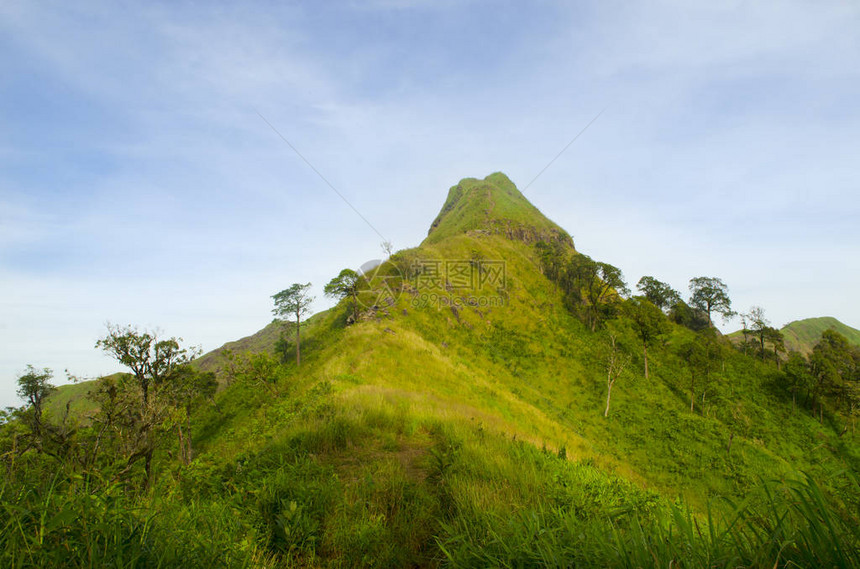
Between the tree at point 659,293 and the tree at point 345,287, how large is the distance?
6876cm

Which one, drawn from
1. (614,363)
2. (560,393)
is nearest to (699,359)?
(614,363)

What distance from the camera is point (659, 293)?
235 ft

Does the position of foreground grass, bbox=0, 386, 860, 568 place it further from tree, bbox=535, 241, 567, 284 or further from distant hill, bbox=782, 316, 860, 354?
distant hill, bbox=782, 316, 860, 354

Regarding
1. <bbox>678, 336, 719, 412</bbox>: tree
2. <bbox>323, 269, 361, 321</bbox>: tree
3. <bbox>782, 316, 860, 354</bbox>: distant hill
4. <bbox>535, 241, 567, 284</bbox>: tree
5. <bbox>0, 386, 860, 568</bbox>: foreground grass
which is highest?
<bbox>535, 241, 567, 284</bbox>: tree

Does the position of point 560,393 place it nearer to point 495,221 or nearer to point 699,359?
point 699,359

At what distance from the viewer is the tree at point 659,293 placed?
233 feet

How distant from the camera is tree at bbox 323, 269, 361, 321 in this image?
34.5m

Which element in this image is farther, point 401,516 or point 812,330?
point 812,330

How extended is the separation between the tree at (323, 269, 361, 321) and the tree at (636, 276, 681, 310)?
68.8 metres

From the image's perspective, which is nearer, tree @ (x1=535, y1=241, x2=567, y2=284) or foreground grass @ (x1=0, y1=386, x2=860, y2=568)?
foreground grass @ (x1=0, y1=386, x2=860, y2=568)

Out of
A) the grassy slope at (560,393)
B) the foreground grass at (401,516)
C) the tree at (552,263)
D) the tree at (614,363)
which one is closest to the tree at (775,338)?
the grassy slope at (560,393)

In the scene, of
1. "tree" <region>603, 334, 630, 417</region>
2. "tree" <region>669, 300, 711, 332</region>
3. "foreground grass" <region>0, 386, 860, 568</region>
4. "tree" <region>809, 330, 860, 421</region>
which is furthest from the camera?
"tree" <region>669, 300, 711, 332</region>

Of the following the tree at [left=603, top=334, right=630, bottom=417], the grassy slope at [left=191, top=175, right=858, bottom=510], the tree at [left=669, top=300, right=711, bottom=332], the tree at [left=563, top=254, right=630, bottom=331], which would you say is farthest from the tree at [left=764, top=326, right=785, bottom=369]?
the tree at [left=603, top=334, right=630, bottom=417]

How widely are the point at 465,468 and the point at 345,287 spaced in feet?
105
